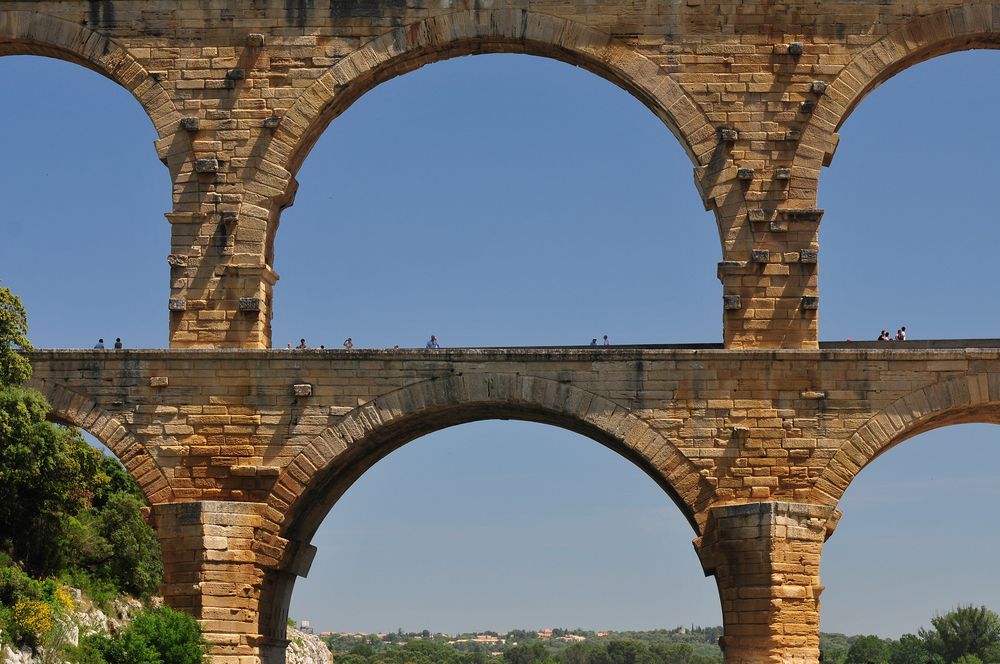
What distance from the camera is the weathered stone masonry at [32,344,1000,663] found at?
22.4 m

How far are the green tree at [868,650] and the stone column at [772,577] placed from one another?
199 feet

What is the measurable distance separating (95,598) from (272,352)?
8018 mm

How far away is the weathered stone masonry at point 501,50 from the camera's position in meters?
23.8

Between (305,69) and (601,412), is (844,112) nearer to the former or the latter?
(601,412)

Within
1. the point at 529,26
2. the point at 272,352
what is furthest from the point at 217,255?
the point at 529,26

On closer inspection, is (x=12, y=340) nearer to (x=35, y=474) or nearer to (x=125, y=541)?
(x=35, y=474)

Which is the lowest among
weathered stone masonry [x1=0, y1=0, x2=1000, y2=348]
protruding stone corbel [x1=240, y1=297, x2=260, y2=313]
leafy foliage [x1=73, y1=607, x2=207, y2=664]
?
leafy foliage [x1=73, y1=607, x2=207, y2=664]

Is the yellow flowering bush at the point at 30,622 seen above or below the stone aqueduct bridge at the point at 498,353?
below

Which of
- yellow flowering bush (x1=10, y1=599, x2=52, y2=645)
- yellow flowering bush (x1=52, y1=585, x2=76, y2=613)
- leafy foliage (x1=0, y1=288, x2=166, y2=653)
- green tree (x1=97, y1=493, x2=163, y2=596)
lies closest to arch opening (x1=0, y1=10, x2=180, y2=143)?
leafy foliage (x1=0, y1=288, x2=166, y2=653)

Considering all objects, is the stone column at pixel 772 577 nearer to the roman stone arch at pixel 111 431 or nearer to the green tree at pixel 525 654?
the roman stone arch at pixel 111 431

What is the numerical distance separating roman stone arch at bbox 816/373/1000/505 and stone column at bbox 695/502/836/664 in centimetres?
50

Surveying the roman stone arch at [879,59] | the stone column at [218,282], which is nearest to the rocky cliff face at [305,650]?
the stone column at [218,282]

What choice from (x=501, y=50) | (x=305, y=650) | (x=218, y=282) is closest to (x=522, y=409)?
(x=218, y=282)

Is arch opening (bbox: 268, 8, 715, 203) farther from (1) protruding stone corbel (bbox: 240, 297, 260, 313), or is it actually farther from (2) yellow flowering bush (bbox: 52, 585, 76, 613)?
(2) yellow flowering bush (bbox: 52, 585, 76, 613)
